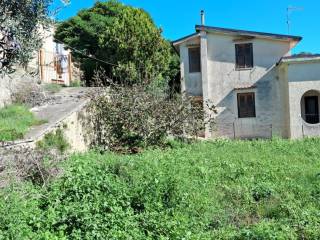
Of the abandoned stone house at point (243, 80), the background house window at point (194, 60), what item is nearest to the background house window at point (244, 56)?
the abandoned stone house at point (243, 80)

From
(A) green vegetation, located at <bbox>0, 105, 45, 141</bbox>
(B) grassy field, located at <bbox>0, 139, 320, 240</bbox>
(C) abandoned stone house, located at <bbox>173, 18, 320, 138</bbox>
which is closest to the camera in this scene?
(B) grassy field, located at <bbox>0, 139, 320, 240</bbox>

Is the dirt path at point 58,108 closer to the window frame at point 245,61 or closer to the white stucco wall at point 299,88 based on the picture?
the window frame at point 245,61

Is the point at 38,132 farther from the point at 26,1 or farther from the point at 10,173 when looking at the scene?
the point at 26,1

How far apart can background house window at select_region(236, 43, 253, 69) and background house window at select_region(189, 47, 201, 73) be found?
2097 mm

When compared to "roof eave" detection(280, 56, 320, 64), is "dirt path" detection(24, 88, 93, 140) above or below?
below

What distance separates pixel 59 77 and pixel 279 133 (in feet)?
38.4

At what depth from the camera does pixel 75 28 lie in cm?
2984

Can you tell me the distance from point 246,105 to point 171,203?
56.2 feet

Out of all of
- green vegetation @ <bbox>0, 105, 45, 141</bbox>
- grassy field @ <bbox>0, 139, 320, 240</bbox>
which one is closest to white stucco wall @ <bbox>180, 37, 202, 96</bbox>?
green vegetation @ <bbox>0, 105, 45, 141</bbox>

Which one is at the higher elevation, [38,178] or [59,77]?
[59,77]

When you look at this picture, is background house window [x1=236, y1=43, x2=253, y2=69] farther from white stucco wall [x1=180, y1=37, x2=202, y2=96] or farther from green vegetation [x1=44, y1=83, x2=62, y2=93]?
green vegetation [x1=44, y1=83, x2=62, y2=93]

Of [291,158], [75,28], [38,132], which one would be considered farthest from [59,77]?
[291,158]

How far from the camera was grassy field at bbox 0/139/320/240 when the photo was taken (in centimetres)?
668

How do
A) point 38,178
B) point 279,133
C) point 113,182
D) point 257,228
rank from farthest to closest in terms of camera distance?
point 279,133
point 38,178
point 113,182
point 257,228
